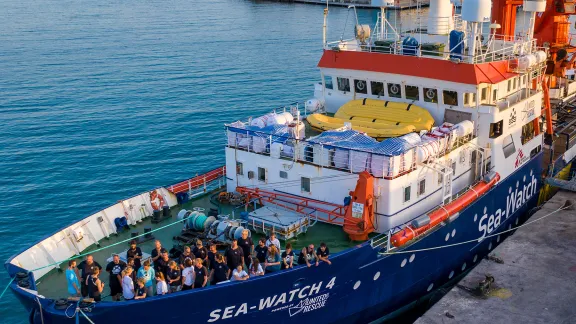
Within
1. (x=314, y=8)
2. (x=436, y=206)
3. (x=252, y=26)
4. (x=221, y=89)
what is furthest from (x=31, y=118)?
(x=314, y=8)

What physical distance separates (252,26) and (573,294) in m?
68.9

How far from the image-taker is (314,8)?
104875 millimetres

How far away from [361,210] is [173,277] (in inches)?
223

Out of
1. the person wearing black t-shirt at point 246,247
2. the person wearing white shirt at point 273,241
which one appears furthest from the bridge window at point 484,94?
the person wearing black t-shirt at point 246,247

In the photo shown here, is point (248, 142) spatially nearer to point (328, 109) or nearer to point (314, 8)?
point (328, 109)

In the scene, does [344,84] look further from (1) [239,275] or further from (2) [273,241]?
(1) [239,275]

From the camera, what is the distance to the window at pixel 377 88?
22.6 m

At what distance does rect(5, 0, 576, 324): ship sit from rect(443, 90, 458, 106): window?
37mm

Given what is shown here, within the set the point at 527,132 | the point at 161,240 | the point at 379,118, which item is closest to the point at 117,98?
the point at 379,118

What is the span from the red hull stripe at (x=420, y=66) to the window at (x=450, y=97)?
25.0 inches

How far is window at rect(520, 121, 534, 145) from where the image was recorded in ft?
78.5

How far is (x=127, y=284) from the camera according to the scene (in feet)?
45.7

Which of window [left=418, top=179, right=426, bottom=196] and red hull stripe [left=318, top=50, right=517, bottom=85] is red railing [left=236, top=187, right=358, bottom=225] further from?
red hull stripe [left=318, top=50, right=517, bottom=85]

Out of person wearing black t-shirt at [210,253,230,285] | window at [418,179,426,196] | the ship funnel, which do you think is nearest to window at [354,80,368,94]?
the ship funnel
